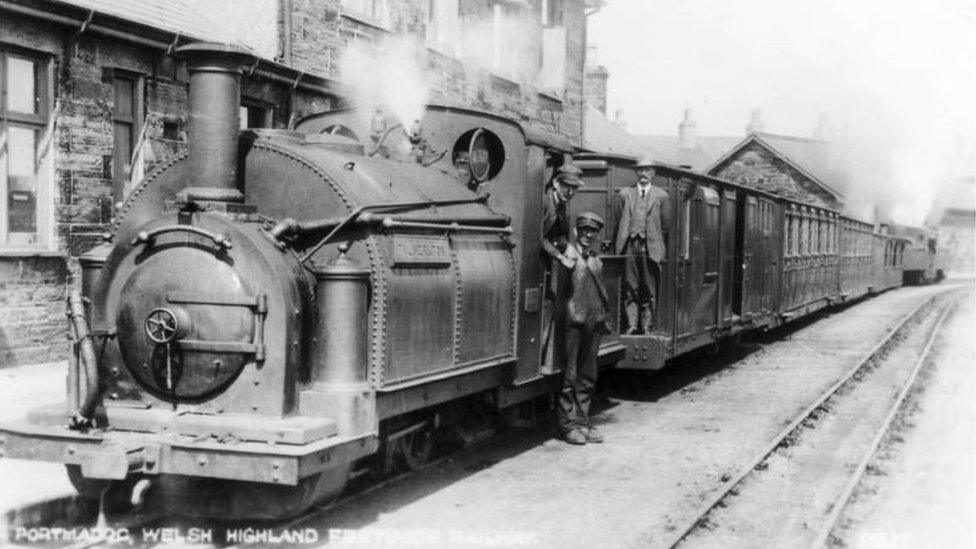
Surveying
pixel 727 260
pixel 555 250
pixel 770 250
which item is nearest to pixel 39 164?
pixel 555 250

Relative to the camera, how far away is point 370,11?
16.1 meters

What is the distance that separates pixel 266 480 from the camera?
4996 millimetres

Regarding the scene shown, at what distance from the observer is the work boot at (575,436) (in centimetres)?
852

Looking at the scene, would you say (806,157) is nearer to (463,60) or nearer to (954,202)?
(954,202)

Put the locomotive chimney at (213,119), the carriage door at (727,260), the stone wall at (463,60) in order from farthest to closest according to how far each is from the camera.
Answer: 1. the stone wall at (463,60)
2. the carriage door at (727,260)
3. the locomotive chimney at (213,119)

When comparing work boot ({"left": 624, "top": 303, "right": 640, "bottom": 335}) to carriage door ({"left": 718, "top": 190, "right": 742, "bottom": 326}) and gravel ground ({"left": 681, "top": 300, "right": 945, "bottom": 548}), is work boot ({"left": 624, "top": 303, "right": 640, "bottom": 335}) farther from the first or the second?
carriage door ({"left": 718, "top": 190, "right": 742, "bottom": 326})

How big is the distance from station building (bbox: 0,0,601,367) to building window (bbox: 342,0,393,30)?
0.04m

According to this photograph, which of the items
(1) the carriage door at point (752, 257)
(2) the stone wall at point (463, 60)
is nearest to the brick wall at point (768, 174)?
(2) the stone wall at point (463, 60)

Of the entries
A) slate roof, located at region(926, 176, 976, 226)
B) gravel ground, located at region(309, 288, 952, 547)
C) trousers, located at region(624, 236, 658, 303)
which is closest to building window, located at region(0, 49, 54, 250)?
gravel ground, located at region(309, 288, 952, 547)

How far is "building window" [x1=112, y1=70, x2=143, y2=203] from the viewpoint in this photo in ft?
36.8

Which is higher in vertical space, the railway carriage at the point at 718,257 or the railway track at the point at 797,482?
the railway carriage at the point at 718,257

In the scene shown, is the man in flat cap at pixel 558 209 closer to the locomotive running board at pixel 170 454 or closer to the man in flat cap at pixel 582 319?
the man in flat cap at pixel 582 319

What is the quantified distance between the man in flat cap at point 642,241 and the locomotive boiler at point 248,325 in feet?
13.3

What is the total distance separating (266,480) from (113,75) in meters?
7.50
